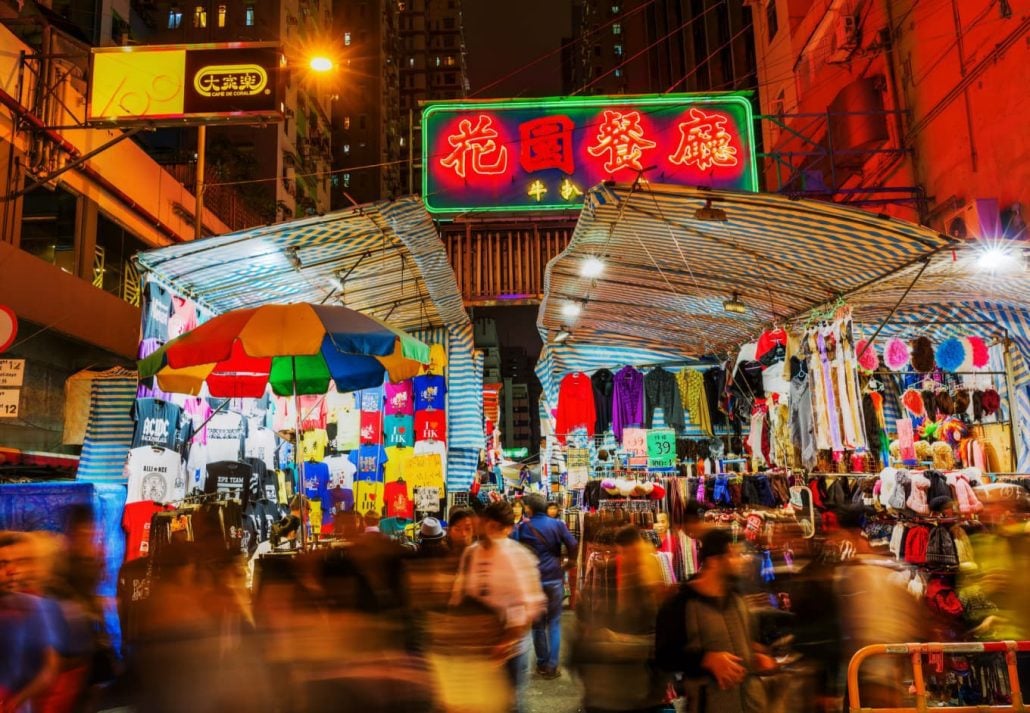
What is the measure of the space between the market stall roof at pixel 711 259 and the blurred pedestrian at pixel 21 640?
16.4ft

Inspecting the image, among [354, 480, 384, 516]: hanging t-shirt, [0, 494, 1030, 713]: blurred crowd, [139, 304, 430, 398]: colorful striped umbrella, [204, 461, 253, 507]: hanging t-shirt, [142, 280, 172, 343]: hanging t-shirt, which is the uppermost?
[142, 280, 172, 343]: hanging t-shirt

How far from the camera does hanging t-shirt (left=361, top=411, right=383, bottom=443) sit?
458 inches

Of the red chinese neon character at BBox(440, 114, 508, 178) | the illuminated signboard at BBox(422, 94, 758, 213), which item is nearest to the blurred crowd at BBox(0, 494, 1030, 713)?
the illuminated signboard at BBox(422, 94, 758, 213)

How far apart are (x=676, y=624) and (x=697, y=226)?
452 centimetres

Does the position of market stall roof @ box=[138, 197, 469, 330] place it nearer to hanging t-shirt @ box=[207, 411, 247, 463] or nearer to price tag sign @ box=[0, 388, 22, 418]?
hanging t-shirt @ box=[207, 411, 247, 463]

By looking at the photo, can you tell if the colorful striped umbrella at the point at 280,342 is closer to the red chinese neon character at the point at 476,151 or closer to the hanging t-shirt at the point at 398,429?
the hanging t-shirt at the point at 398,429

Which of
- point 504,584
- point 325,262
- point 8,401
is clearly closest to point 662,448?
point 325,262

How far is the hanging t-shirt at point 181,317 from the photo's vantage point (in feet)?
27.4

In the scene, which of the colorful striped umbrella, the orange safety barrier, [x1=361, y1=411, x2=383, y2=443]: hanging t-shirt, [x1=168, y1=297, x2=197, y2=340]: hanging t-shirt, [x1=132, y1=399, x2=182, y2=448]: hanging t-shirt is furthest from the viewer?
[x1=361, y1=411, x2=383, y2=443]: hanging t-shirt

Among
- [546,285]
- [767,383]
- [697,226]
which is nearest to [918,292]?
[767,383]

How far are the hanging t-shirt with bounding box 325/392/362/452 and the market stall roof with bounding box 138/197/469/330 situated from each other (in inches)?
59.5

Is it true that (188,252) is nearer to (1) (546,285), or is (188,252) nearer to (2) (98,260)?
(1) (546,285)

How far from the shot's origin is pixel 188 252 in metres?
7.71

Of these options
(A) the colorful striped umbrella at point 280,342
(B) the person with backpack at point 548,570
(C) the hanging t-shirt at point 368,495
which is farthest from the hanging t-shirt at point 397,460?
(A) the colorful striped umbrella at point 280,342
